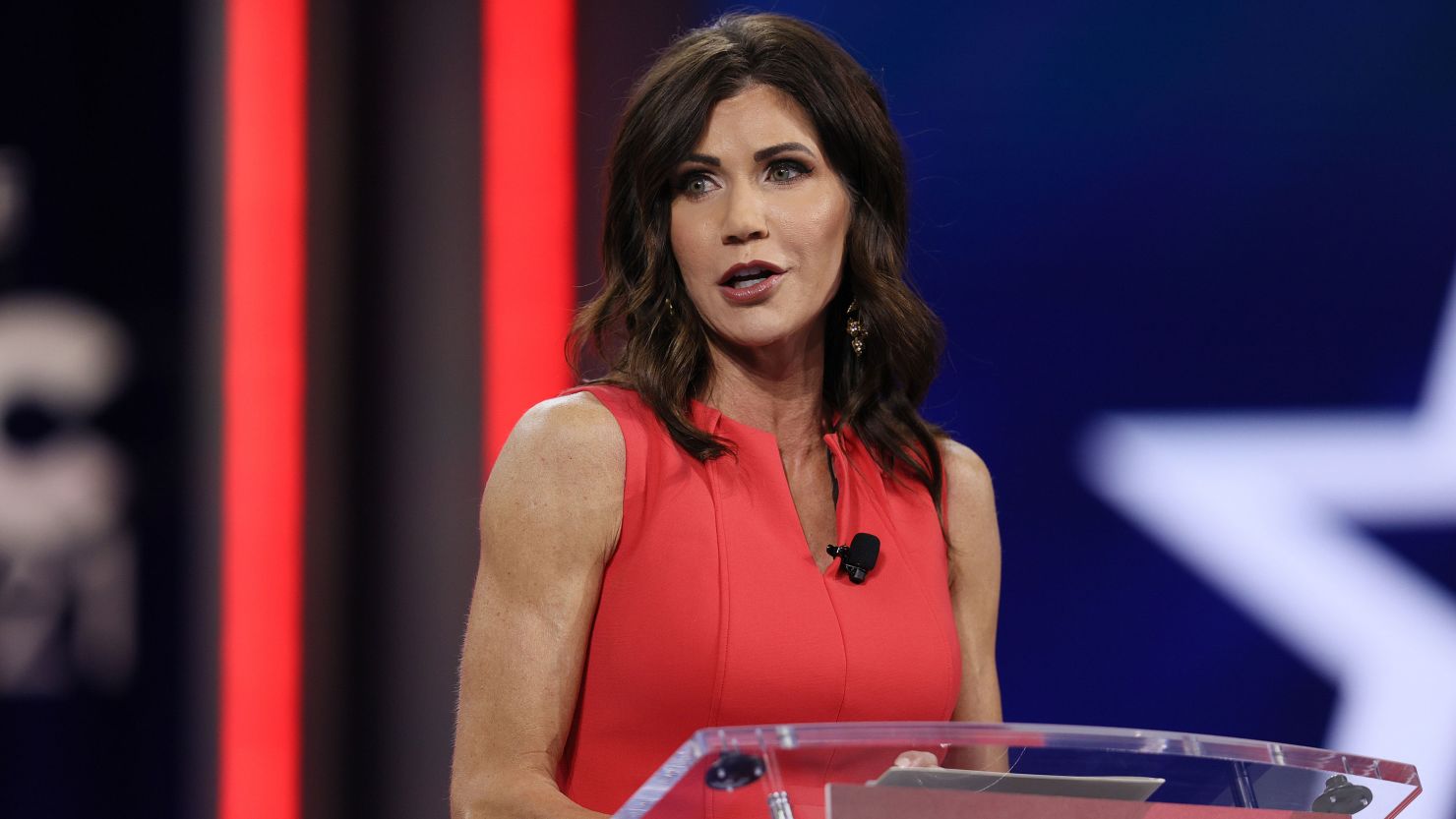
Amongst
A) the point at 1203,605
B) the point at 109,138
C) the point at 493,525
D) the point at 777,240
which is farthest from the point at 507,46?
the point at 1203,605

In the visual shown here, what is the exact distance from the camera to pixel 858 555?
5.85 feet

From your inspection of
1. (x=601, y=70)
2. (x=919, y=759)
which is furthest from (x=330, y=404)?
(x=919, y=759)

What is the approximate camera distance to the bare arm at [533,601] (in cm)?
157

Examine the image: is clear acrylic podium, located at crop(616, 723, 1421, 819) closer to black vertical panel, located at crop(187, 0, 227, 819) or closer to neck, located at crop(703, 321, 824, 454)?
neck, located at crop(703, 321, 824, 454)

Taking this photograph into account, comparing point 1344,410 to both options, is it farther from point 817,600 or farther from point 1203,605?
point 817,600

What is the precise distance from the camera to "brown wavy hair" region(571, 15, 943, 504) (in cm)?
185

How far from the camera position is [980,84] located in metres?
2.77

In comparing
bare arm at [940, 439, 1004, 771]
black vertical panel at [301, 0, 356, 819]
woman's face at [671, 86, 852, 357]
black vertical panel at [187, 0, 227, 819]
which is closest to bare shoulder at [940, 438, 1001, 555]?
bare arm at [940, 439, 1004, 771]

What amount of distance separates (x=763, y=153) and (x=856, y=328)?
0.29 meters

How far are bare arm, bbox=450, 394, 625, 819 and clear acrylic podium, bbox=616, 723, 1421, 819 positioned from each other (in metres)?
0.56

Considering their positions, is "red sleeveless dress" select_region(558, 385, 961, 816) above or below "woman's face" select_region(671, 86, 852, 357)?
below

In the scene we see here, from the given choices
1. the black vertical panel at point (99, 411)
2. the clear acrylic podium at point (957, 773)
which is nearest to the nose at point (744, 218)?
the clear acrylic podium at point (957, 773)

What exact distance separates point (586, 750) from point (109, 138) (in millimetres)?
1638

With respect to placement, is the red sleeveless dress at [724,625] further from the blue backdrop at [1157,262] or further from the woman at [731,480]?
the blue backdrop at [1157,262]
